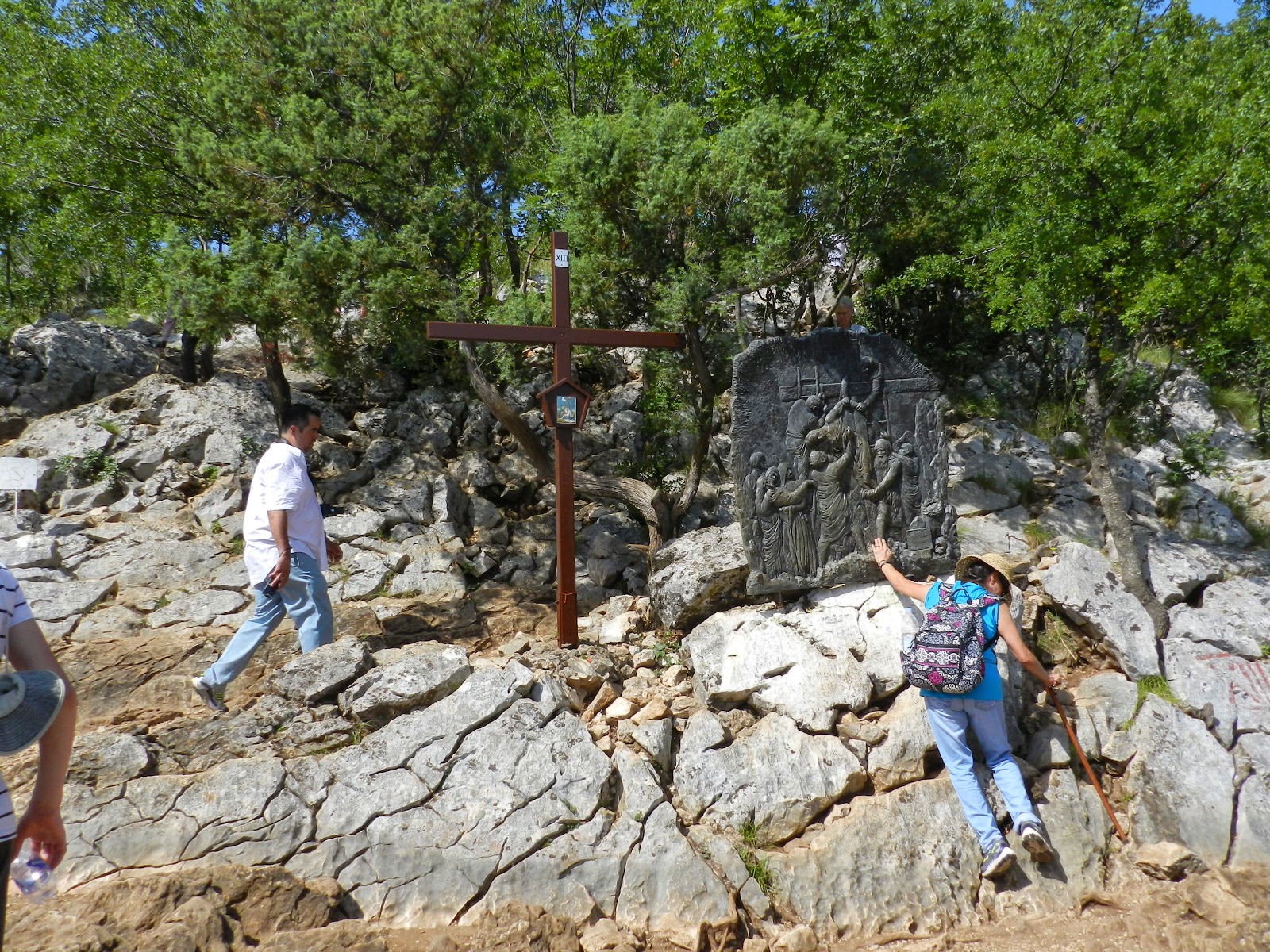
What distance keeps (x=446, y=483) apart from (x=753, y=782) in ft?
17.3

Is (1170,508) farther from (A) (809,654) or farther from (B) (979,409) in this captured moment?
(A) (809,654)

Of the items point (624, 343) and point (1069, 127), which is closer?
point (1069, 127)

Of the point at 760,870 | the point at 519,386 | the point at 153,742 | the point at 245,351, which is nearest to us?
the point at 760,870

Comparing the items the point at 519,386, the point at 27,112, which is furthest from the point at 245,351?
the point at 519,386

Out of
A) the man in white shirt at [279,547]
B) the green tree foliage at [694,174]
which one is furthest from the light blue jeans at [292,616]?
the green tree foliage at [694,174]

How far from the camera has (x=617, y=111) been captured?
11406 mm

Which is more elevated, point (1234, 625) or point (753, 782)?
point (1234, 625)

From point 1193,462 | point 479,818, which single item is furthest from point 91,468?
point 1193,462

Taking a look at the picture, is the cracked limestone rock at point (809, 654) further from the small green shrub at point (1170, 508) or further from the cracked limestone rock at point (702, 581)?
the small green shrub at point (1170, 508)

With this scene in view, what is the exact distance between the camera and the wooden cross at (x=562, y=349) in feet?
21.1

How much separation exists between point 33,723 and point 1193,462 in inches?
368

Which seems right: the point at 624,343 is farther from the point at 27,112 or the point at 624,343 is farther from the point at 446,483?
the point at 27,112

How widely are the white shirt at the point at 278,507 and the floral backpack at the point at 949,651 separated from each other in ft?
13.1

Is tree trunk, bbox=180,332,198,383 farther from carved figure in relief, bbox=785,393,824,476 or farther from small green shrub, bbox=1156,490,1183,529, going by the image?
small green shrub, bbox=1156,490,1183,529
